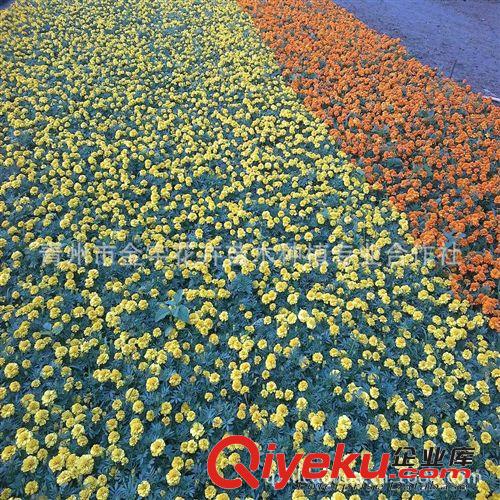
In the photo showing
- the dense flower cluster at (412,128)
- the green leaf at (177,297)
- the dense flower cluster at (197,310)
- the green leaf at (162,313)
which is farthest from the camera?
the dense flower cluster at (412,128)

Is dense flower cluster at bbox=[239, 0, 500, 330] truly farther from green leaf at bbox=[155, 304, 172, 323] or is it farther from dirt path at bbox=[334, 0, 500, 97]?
green leaf at bbox=[155, 304, 172, 323]

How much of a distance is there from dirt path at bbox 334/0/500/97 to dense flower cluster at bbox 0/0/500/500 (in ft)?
15.9

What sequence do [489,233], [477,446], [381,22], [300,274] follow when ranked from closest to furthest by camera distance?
[477,446], [300,274], [489,233], [381,22]

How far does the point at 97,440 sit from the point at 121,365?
0.69 meters

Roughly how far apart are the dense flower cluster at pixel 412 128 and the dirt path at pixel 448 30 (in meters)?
1.22

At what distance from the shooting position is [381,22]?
11.4 meters

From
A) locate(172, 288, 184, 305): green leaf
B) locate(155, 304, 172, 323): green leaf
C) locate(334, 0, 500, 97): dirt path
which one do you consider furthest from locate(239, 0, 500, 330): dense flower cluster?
locate(155, 304, 172, 323): green leaf

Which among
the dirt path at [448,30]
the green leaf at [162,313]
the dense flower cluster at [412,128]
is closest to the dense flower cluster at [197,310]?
the green leaf at [162,313]

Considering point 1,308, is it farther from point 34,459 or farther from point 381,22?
point 381,22

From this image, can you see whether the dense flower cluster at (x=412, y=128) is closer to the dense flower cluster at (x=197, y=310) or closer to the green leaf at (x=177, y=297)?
the dense flower cluster at (x=197, y=310)

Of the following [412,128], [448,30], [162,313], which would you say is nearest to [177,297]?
[162,313]

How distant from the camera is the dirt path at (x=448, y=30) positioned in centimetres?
937

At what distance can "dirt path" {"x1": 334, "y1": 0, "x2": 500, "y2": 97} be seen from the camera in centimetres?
937

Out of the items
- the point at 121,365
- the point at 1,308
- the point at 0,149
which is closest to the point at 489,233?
the point at 121,365
